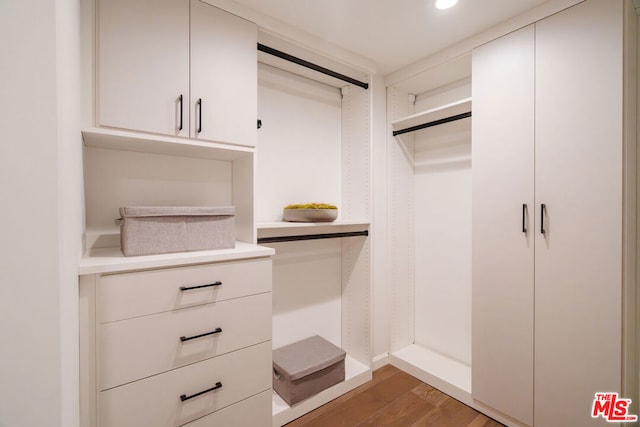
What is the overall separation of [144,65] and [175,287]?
0.96 metres

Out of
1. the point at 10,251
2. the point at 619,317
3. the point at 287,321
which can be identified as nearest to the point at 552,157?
the point at 619,317

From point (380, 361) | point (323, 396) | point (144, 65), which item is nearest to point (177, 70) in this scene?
point (144, 65)

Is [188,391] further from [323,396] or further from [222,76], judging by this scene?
[222,76]

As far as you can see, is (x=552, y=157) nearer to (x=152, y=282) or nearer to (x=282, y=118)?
(x=282, y=118)

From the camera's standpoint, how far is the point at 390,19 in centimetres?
163

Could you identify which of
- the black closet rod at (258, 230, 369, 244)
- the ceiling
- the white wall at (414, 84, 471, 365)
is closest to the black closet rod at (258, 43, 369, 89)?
the ceiling

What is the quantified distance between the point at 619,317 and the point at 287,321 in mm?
1780

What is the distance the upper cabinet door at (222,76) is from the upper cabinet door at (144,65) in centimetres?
5

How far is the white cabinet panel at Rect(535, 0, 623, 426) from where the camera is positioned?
4.26 ft

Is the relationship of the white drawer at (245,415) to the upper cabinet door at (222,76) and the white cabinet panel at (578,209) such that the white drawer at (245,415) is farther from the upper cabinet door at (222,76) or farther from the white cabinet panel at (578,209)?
the white cabinet panel at (578,209)

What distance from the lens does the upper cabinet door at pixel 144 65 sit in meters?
1.16

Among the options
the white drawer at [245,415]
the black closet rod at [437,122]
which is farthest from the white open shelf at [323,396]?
the black closet rod at [437,122]

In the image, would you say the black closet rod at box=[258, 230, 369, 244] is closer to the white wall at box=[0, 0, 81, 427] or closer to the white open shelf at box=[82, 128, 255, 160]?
the white open shelf at box=[82, 128, 255, 160]

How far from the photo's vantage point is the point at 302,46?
1739 millimetres
